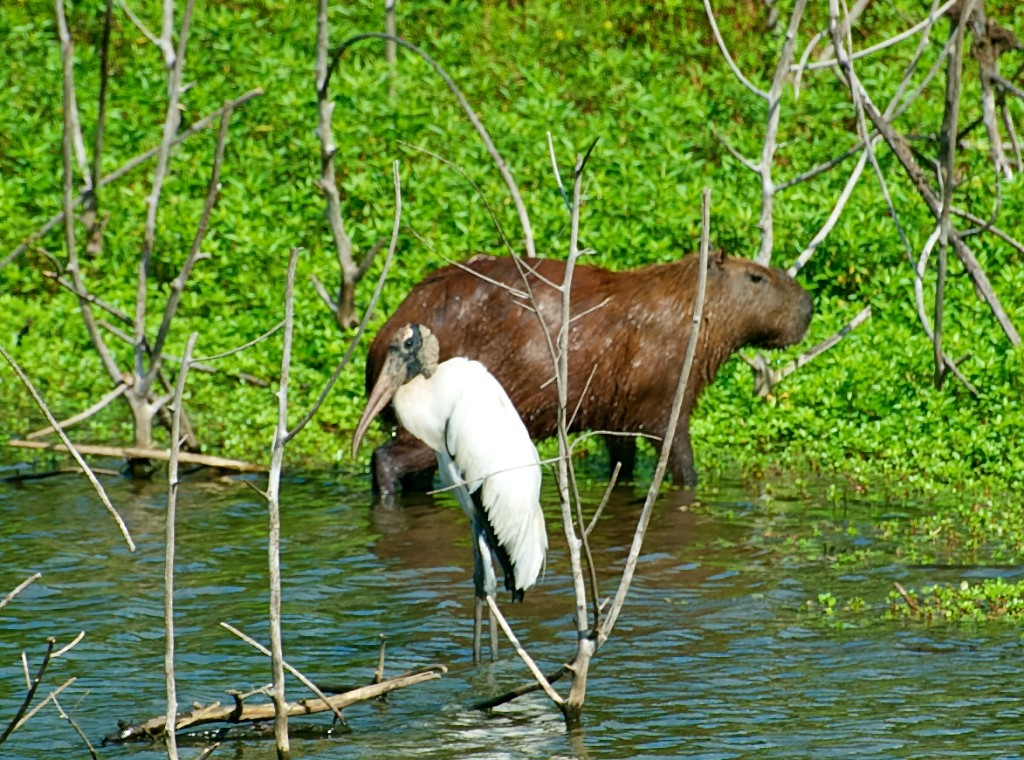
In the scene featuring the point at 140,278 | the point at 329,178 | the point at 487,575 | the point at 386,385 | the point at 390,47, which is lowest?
the point at 487,575

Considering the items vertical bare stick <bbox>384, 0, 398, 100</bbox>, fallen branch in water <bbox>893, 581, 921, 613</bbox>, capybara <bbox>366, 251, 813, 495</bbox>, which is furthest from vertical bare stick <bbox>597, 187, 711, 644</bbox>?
vertical bare stick <bbox>384, 0, 398, 100</bbox>

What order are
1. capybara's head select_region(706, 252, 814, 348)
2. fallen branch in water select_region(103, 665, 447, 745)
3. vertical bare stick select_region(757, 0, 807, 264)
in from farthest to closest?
1. vertical bare stick select_region(757, 0, 807, 264)
2. capybara's head select_region(706, 252, 814, 348)
3. fallen branch in water select_region(103, 665, 447, 745)

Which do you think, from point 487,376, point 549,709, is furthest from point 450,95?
point 549,709

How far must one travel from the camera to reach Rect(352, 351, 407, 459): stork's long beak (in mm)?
6094

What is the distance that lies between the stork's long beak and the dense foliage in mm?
2393

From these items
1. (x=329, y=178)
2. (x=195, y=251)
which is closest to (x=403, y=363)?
(x=195, y=251)

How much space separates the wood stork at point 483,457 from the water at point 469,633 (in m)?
0.31

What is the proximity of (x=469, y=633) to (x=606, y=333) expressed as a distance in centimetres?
235

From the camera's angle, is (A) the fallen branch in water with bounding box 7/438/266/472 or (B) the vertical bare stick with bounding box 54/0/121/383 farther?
(A) the fallen branch in water with bounding box 7/438/266/472

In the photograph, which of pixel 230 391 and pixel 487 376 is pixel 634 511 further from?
pixel 230 391

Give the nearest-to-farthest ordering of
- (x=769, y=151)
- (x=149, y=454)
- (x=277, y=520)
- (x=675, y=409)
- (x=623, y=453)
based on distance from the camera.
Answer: (x=277, y=520)
(x=675, y=409)
(x=149, y=454)
(x=623, y=453)
(x=769, y=151)

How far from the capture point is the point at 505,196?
419 inches

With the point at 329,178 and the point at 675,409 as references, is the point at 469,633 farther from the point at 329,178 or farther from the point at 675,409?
the point at 329,178

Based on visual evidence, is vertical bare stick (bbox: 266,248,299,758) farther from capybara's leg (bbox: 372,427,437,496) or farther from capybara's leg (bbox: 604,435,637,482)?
capybara's leg (bbox: 604,435,637,482)
